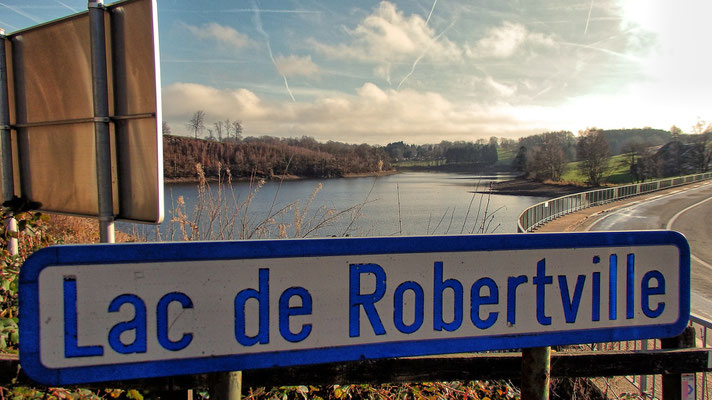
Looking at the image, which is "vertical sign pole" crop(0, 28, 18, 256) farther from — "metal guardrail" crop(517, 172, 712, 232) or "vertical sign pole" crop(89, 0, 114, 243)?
"metal guardrail" crop(517, 172, 712, 232)

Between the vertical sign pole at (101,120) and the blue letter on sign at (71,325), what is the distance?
775 millimetres

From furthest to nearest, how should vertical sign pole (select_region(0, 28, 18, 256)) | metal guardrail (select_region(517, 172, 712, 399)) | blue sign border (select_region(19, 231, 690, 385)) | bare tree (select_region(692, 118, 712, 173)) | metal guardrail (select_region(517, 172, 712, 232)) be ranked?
bare tree (select_region(692, 118, 712, 173)) → metal guardrail (select_region(517, 172, 712, 232)) → metal guardrail (select_region(517, 172, 712, 399)) → vertical sign pole (select_region(0, 28, 18, 256)) → blue sign border (select_region(19, 231, 690, 385))

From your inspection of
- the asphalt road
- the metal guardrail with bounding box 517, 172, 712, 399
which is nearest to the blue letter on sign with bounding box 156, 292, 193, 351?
the metal guardrail with bounding box 517, 172, 712, 399

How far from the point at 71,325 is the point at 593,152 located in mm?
40457

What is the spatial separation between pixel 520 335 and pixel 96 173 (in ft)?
6.00

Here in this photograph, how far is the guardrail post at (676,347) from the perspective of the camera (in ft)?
5.19

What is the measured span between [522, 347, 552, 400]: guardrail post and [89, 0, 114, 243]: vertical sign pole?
5.59 ft

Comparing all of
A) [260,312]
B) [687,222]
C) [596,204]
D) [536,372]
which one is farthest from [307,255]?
[596,204]

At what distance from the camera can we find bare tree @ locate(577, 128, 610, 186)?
34531 mm

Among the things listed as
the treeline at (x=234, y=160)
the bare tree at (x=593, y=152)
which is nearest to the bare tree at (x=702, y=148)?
the bare tree at (x=593, y=152)

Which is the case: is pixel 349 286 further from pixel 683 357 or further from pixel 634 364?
pixel 683 357

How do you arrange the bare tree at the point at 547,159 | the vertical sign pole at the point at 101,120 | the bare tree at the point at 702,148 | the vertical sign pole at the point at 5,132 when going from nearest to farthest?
the vertical sign pole at the point at 101,120, the vertical sign pole at the point at 5,132, the bare tree at the point at 547,159, the bare tree at the point at 702,148

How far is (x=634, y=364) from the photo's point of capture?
5.18ft

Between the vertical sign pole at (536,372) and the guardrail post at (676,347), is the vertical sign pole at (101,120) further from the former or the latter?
the guardrail post at (676,347)
